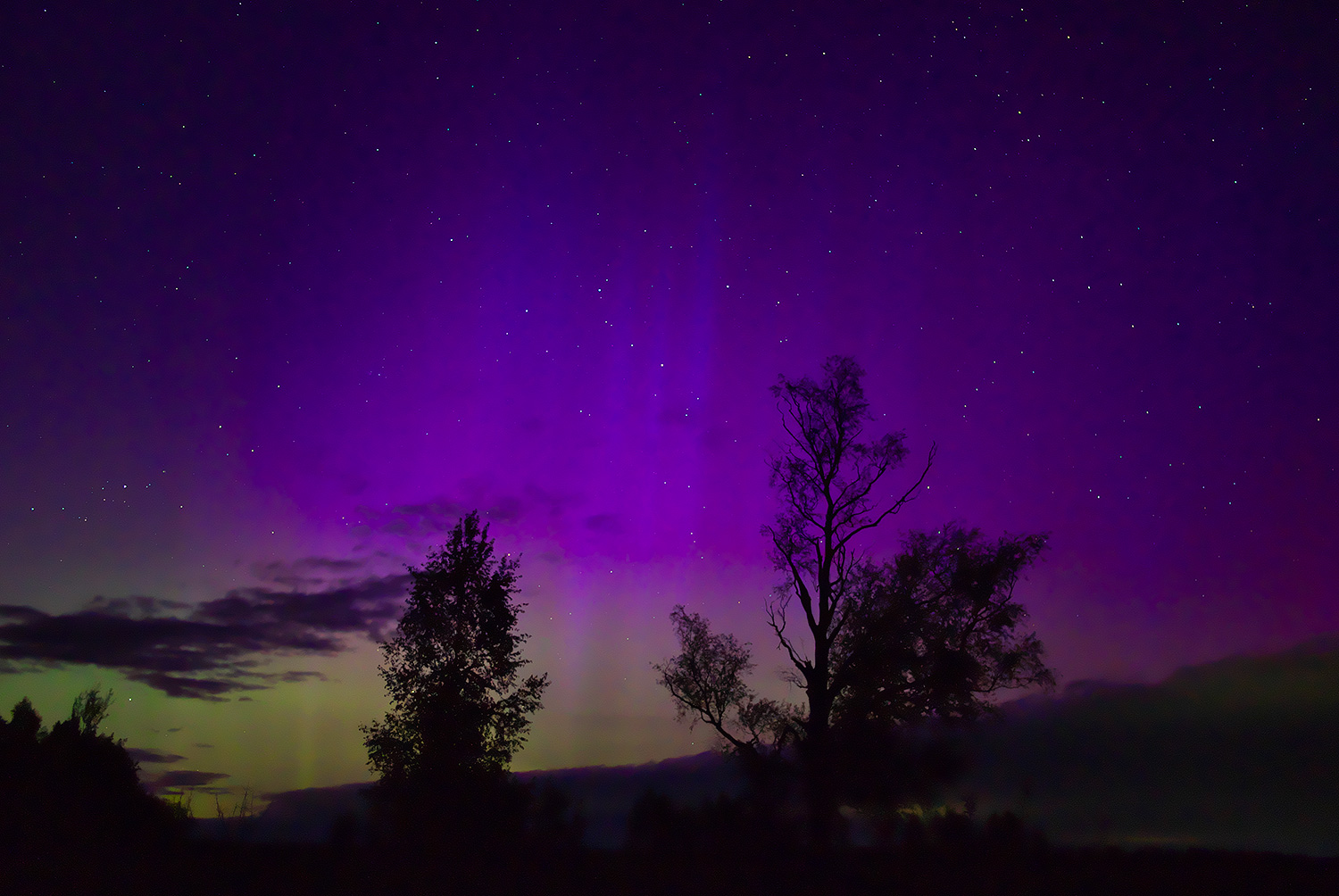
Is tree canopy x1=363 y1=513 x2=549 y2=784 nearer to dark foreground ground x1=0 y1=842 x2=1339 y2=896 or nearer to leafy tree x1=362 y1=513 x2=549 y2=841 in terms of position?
leafy tree x1=362 y1=513 x2=549 y2=841

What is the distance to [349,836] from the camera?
16.0 metres

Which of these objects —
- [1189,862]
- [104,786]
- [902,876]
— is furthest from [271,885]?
[1189,862]

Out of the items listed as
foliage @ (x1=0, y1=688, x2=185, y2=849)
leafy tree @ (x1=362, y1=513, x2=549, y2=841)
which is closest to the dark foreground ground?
foliage @ (x1=0, y1=688, x2=185, y2=849)

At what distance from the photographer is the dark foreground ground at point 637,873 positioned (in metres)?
13.0

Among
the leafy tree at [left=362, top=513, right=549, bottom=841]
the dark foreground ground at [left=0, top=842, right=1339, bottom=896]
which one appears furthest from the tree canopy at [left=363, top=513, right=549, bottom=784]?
the dark foreground ground at [left=0, top=842, right=1339, bottom=896]

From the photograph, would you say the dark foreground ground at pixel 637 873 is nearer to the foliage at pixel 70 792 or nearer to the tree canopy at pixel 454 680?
the foliage at pixel 70 792

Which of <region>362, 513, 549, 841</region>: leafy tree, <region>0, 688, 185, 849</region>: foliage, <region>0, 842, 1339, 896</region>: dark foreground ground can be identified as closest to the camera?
<region>0, 842, 1339, 896</region>: dark foreground ground

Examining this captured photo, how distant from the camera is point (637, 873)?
1465 cm

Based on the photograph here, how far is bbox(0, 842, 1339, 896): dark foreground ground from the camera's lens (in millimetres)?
12969

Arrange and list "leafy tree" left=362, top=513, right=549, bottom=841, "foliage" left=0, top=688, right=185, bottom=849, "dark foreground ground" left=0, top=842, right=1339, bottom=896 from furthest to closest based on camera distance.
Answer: "leafy tree" left=362, top=513, right=549, bottom=841 → "foliage" left=0, top=688, right=185, bottom=849 → "dark foreground ground" left=0, top=842, right=1339, bottom=896

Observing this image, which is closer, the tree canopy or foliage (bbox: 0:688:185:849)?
foliage (bbox: 0:688:185:849)

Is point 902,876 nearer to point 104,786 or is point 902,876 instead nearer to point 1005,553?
point 1005,553

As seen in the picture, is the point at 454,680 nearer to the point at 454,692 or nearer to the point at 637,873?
the point at 454,692

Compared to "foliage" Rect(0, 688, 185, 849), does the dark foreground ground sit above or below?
below
